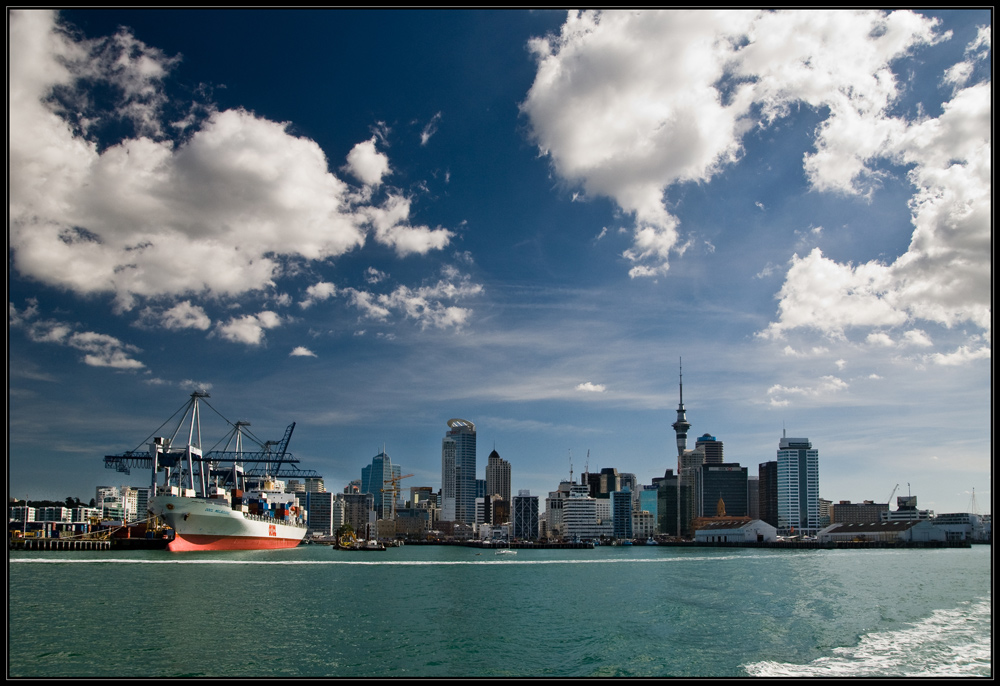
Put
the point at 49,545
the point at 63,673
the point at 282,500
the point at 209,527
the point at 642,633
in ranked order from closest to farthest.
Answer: the point at 63,673 → the point at 642,633 → the point at 209,527 → the point at 49,545 → the point at 282,500

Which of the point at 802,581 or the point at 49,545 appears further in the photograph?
the point at 49,545

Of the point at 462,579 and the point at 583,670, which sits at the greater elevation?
the point at 583,670

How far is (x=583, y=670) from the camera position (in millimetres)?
22312

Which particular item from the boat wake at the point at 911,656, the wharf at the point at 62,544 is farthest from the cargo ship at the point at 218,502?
the boat wake at the point at 911,656

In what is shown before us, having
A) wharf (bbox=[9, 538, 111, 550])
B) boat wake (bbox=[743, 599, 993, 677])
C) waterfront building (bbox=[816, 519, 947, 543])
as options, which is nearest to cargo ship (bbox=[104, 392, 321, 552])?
wharf (bbox=[9, 538, 111, 550])

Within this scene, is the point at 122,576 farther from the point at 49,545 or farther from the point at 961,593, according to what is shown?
the point at 49,545

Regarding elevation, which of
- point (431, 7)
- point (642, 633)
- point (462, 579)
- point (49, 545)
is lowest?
point (49, 545)

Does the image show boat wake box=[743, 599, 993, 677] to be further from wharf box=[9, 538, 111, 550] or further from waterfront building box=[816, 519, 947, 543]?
waterfront building box=[816, 519, 947, 543]

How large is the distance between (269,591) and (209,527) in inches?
2311

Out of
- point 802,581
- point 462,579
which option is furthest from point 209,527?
point 802,581

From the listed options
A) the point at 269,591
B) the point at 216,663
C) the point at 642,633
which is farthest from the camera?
the point at 269,591

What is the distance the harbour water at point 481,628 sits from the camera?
74.5ft

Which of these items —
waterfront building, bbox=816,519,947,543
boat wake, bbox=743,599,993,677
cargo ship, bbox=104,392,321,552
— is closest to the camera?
boat wake, bbox=743,599,993,677

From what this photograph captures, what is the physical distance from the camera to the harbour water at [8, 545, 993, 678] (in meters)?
22.7
